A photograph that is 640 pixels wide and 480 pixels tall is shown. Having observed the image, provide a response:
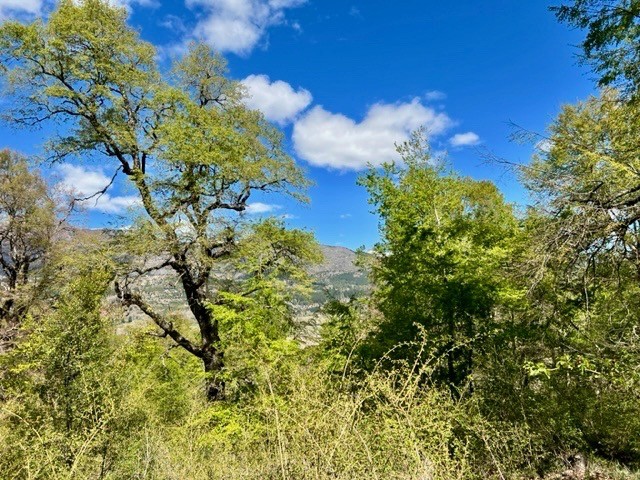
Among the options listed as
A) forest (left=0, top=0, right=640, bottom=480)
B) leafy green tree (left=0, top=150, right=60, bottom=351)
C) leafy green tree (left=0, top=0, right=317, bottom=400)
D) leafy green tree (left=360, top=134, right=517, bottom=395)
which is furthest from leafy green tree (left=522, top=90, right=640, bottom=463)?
leafy green tree (left=0, top=150, right=60, bottom=351)

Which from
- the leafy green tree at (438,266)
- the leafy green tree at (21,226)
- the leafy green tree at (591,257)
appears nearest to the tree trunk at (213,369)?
the leafy green tree at (438,266)

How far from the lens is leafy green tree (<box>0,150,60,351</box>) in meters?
15.9

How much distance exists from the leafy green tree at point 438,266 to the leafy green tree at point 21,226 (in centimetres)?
1357

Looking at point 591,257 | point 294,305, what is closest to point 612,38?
point 591,257

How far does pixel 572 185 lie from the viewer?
495 cm

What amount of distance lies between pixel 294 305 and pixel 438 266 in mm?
4863

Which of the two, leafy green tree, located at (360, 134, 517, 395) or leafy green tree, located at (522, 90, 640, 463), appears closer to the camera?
leafy green tree, located at (522, 90, 640, 463)

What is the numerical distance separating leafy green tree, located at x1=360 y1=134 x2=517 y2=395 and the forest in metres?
0.06

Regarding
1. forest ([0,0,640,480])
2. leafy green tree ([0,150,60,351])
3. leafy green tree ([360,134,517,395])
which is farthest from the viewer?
leafy green tree ([0,150,60,351])

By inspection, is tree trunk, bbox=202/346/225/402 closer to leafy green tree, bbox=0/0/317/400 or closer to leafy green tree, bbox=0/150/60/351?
leafy green tree, bbox=0/0/317/400

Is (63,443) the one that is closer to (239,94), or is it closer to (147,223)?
(147,223)

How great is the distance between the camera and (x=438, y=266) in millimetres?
9508

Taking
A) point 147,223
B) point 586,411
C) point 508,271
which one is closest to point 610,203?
point 508,271

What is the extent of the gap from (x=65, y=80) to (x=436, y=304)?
11.6 metres
